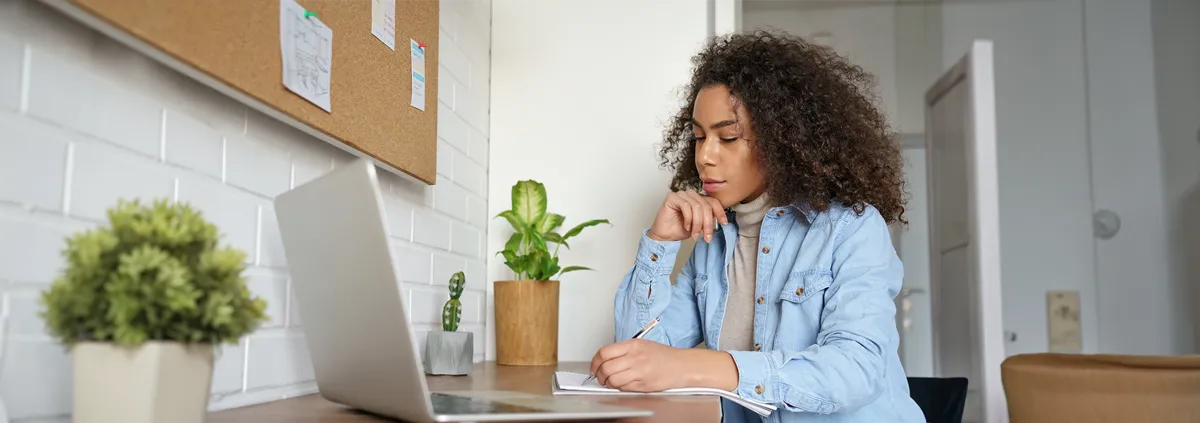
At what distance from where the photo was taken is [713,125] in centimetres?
146

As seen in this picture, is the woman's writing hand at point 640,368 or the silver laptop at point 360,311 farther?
the woman's writing hand at point 640,368

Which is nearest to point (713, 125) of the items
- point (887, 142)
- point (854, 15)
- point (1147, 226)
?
point (887, 142)

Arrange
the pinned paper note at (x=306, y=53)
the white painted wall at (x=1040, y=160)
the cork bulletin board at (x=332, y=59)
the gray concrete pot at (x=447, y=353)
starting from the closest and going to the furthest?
the cork bulletin board at (x=332, y=59)
the pinned paper note at (x=306, y=53)
the gray concrete pot at (x=447, y=353)
the white painted wall at (x=1040, y=160)

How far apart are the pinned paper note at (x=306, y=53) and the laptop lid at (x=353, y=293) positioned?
0.95 feet

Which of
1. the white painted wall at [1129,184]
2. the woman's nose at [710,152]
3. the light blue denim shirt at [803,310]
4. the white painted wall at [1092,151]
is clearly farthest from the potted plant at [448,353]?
the white painted wall at [1129,184]

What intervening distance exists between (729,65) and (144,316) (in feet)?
3.85

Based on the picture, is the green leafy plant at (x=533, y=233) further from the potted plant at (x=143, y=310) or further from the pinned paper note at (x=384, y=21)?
the potted plant at (x=143, y=310)

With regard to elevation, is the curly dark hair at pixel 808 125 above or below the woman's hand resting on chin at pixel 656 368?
above

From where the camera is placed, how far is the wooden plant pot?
1868 mm

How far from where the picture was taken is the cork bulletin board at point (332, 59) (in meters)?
0.80

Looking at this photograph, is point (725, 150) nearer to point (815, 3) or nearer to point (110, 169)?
point (110, 169)

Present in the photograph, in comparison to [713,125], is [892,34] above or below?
above

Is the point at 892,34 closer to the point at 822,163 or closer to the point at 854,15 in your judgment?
the point at 854,15

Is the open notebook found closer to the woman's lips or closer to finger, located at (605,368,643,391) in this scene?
finger, located at (605,368,643,391)
